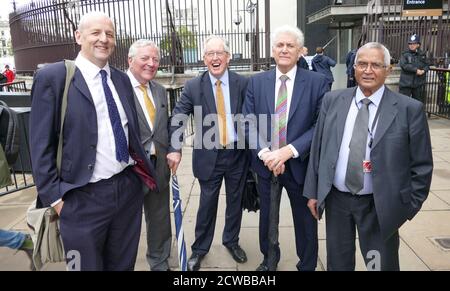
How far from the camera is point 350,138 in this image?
2.40 meters

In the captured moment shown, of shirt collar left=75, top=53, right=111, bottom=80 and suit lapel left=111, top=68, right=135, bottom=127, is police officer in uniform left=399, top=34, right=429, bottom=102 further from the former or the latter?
shirt collar left=75, top=53, right=111, bottom=80

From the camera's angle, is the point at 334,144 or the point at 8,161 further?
the point at 8,161

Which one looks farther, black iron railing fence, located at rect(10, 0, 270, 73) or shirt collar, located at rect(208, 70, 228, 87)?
black iron railing fence, located at rect(10, 0, 270, 73)

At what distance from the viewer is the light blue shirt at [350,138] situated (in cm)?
236

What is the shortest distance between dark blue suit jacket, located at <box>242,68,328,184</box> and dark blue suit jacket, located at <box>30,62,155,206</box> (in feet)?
4.29

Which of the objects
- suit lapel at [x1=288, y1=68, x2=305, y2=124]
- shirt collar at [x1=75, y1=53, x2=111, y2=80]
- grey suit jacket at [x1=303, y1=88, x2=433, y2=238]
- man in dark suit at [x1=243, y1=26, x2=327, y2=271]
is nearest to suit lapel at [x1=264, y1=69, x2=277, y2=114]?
man in dark suit at [x1=243, y1=26, x2=327, y2=271]

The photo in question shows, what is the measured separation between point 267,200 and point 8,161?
2.25 metres

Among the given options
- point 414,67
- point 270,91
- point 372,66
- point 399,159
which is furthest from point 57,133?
point 414,67

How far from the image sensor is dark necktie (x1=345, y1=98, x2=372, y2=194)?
234cm

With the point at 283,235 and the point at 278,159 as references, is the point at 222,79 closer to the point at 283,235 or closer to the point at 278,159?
the point at 278,159

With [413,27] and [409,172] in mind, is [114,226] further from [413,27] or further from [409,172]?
[413,27]

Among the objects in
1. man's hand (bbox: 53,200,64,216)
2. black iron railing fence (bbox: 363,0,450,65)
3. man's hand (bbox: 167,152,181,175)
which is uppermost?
black iron railing fence (bbox: 363,0,450,65)

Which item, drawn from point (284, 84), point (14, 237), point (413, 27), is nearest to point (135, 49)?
point (284, 84)
